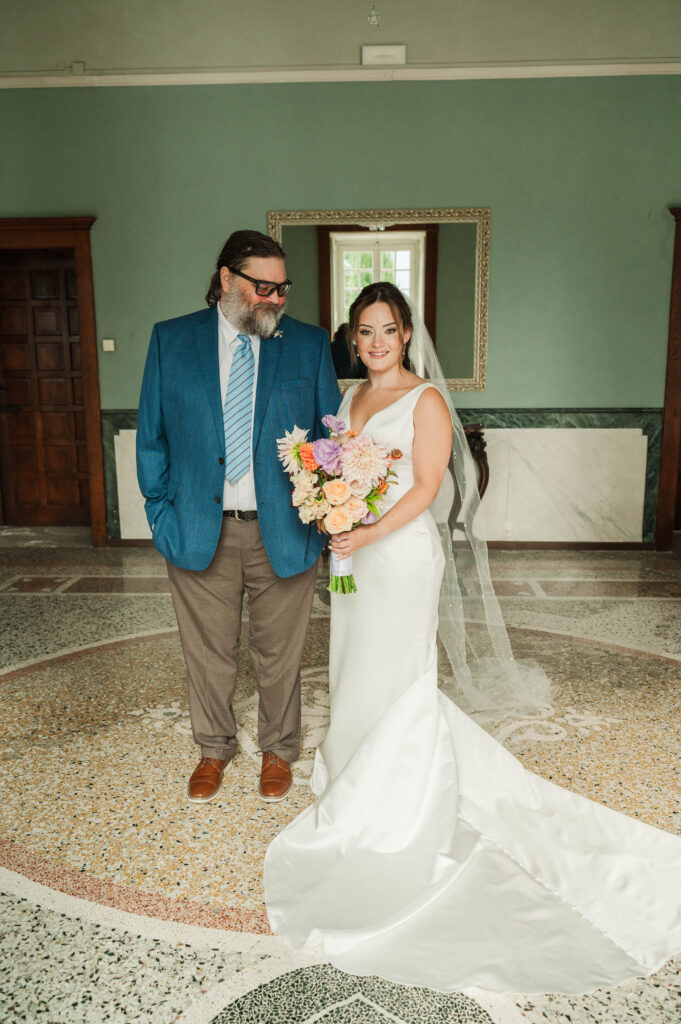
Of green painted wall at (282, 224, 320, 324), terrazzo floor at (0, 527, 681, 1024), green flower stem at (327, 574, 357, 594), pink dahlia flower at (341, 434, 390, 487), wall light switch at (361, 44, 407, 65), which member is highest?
wall light switch at (361, 44, 407, 65)

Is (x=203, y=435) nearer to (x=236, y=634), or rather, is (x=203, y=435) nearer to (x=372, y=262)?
(x=236, y=634)

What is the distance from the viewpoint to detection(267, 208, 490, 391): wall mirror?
6.13 metres

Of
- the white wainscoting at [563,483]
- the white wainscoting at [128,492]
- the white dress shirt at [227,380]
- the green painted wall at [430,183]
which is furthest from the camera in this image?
the white wainscoting at [128,492]

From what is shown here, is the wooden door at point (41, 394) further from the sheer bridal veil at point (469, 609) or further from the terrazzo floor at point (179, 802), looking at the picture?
the sheer bridal veil at point (469, 609)

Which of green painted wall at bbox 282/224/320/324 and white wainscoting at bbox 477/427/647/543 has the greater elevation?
green painted wall at bbox 282/224/320/324

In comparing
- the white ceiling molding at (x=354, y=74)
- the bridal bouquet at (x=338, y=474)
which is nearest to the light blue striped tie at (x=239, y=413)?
the bridal bouquet at (x=338, y=474)

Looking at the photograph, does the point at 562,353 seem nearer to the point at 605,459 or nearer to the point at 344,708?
the point at 605,459

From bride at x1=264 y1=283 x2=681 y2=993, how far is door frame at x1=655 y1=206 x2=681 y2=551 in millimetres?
4228

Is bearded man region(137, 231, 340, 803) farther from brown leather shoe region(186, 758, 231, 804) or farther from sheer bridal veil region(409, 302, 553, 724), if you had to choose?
sheer bridal veil region(409, 302, 553, 724)

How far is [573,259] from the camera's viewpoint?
20.2ft

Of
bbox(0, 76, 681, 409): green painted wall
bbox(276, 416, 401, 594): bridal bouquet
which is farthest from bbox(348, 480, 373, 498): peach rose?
bbox(0, 76, 681, 409): green painted wall

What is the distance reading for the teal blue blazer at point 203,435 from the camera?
2.46 metres

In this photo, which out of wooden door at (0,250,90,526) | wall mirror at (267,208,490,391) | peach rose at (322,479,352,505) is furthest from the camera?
wooden door at (0,250,90,526)

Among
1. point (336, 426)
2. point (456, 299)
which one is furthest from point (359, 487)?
point (456, 299)
